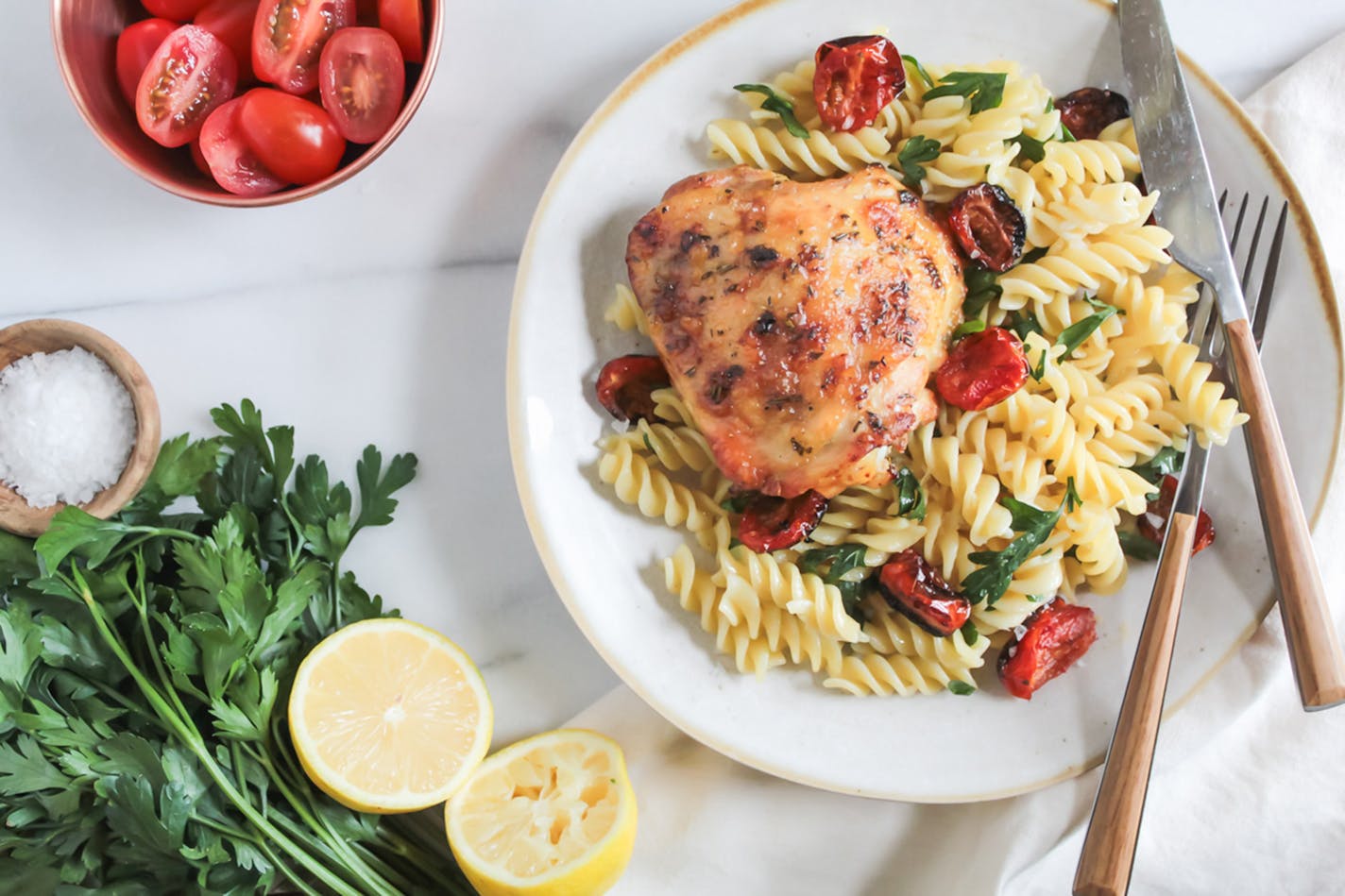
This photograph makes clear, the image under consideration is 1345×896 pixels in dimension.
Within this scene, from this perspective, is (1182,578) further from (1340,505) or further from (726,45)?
(726,45)

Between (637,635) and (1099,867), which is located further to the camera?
(637,635)

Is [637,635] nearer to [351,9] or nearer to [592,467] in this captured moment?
[592,467]

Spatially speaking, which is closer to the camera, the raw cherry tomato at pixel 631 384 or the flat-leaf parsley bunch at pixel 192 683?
the flat-leaf parsley bunch at pixel 192 683

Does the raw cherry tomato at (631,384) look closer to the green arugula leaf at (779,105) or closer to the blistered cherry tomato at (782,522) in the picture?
the blistered cherry tomato at (782,522)

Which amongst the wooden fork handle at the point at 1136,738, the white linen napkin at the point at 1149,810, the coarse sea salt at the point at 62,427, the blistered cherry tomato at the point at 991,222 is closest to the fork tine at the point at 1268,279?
the white linen napkin at the point at 1149,810

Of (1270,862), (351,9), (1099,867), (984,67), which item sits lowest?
(1270,862)

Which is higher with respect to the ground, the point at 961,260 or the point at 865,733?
the point at 961,260

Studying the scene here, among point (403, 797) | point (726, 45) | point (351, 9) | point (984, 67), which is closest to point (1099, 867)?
point (403, 797)
